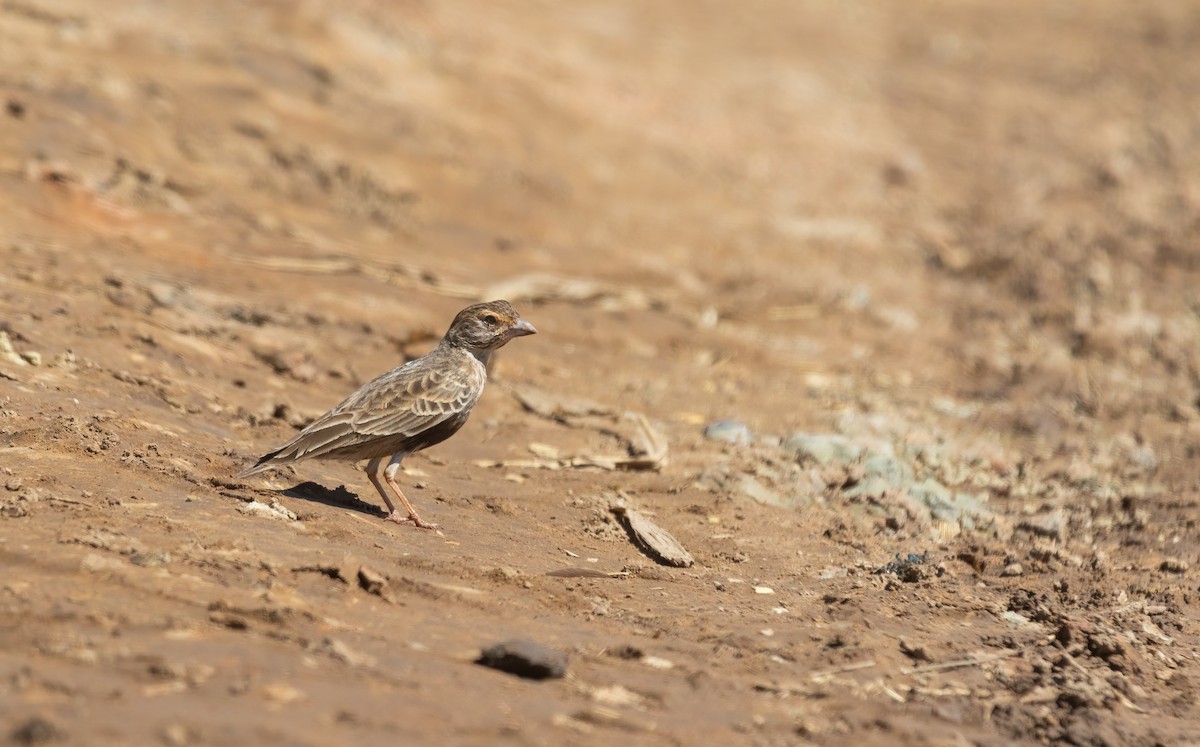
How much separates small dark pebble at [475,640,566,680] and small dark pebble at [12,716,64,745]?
1.82 metres

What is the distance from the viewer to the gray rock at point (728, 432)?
34.5 ft

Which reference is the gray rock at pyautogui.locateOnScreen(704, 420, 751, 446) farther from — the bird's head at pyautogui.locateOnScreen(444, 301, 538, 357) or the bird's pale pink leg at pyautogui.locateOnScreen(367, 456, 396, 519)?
the bird's pale pink leg at pyautogui.locateOnScreen(367, 456, 396, 519)

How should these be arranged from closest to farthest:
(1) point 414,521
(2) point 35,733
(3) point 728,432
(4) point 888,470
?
(2) point 35,733, (1) point 414,521, (4) point 888,470, (3) point 728,432

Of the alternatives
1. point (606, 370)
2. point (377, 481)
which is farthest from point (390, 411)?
point (606, 370)

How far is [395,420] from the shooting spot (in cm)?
774

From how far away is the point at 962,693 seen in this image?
233 inches

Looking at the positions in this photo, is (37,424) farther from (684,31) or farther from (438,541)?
(684,31)

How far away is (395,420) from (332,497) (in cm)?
64

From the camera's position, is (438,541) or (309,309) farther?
(309,309)

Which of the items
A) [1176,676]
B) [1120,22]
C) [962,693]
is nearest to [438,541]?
[962,693]

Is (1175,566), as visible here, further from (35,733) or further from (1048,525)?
(35,733)

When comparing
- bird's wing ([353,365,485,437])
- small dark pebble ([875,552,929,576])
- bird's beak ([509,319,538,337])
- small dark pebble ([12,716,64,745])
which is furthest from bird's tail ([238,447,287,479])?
small dark pebble ([875,552,929,576])

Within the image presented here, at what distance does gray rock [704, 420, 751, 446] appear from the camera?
1052cm

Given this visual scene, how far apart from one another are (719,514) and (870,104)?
1577 centimetres
